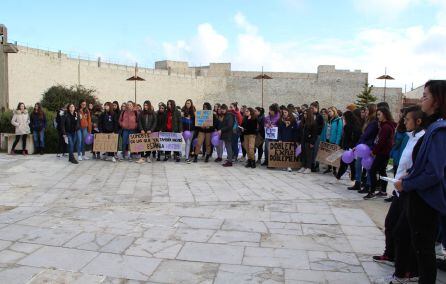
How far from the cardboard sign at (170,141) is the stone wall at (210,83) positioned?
2688cm

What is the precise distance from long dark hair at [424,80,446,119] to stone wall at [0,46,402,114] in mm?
36353

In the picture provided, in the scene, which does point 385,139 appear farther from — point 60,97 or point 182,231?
point 60,97

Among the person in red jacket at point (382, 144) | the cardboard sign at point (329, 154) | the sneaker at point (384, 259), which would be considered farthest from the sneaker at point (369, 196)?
the sneaker at point (384, 259)

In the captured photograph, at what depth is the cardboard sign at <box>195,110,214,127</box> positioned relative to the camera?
12.4 metres

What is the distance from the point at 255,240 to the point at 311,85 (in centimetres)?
5370

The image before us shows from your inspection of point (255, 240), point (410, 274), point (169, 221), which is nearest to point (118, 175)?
point (169, 221)

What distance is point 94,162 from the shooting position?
477 inches

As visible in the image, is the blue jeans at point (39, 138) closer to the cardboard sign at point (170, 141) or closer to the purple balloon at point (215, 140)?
the cardboard sign at point (170, 141)

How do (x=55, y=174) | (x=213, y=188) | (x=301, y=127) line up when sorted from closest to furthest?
(x=213, y=188)
(x=55, y=174)
(x=301, y=127)

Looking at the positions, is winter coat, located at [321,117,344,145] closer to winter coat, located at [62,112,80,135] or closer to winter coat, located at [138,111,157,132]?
winter coat, located at [138,111,157,132]

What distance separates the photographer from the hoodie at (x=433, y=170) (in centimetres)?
323

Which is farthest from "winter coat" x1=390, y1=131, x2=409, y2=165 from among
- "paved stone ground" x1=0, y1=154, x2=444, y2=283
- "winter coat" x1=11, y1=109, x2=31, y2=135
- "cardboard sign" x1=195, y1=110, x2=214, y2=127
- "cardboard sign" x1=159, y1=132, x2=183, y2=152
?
"winter coat" x1=11, y1=109, x2=31, y2=135

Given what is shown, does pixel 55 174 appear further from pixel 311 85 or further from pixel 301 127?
pixel 311 85

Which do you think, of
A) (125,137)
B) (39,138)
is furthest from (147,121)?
(39,138)
